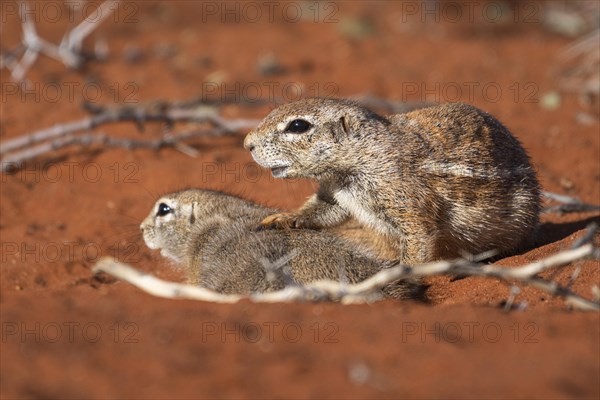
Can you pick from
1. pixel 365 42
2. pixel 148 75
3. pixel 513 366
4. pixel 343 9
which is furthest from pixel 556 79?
pixel 513 366

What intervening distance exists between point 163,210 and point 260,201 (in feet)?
4.36

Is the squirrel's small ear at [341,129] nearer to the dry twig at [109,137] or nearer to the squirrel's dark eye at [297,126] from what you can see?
the squirrel's dark eye at [297,126]

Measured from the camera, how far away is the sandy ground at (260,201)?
3990 mm

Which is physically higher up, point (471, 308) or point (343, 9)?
point (343, 9)

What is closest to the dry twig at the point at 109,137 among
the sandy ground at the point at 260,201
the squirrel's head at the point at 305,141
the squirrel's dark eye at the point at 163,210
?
the sandy ground at the point at 260,201

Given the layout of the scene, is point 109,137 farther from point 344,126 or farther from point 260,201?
point 344,126

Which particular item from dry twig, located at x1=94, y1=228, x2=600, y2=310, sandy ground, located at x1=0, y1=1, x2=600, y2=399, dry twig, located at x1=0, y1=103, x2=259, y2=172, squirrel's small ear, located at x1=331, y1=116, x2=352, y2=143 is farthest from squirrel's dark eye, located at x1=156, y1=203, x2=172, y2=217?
dry twig, located at x1=0, y1=103, x2=259, y2=172

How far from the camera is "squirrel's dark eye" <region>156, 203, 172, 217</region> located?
707 cm

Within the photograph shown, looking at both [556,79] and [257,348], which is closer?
[257,348]

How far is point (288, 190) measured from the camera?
8594 mm

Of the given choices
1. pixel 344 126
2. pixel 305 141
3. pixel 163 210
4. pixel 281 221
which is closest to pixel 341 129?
pixel 344 126

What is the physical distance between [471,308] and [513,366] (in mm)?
846

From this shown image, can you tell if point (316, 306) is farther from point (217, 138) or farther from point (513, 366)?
point (217, 138)

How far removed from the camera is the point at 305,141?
6320mm
